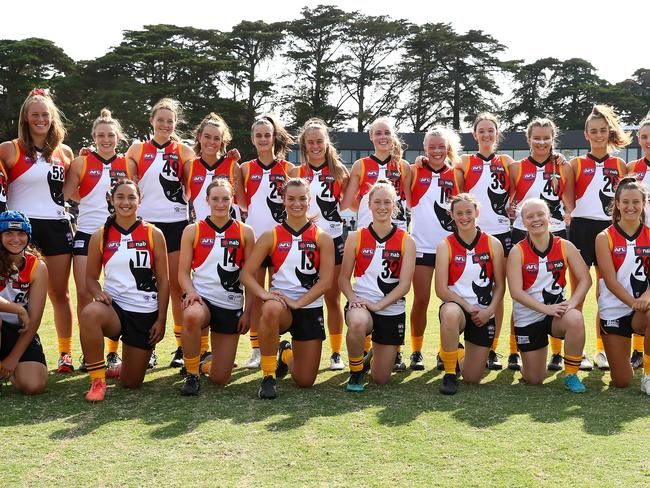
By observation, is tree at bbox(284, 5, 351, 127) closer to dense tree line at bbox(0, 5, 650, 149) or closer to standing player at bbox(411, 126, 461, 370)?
dense tree line at bbox(0, 5, 650, 149)

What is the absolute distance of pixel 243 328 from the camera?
4.89 m

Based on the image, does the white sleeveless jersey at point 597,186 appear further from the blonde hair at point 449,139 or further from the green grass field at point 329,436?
the green grass field at point 329,436

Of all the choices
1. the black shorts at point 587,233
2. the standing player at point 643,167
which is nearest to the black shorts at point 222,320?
the black shorts at point 587,233

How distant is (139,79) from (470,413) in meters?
35.9

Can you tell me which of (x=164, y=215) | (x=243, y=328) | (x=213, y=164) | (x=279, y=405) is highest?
(x=213, y=164)

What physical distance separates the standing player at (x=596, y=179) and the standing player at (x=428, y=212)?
3.66 ft

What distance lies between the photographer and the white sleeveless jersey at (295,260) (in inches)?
196

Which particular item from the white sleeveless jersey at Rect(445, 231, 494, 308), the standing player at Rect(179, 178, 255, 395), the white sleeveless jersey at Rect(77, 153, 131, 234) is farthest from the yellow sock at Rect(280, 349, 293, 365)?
the white sleeveless jersey at Rect(77, 153, 131, 234)

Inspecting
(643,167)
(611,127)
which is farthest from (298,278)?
(643,167)

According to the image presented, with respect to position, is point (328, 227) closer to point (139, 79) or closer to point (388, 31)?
point (139, 79)

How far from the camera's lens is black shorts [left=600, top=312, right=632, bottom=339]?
493 centimetres

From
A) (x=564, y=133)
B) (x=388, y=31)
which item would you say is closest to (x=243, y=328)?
(x=564, y=133)

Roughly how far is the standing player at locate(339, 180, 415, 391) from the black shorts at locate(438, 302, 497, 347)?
373 mm

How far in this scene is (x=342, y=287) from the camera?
5.05 meters
